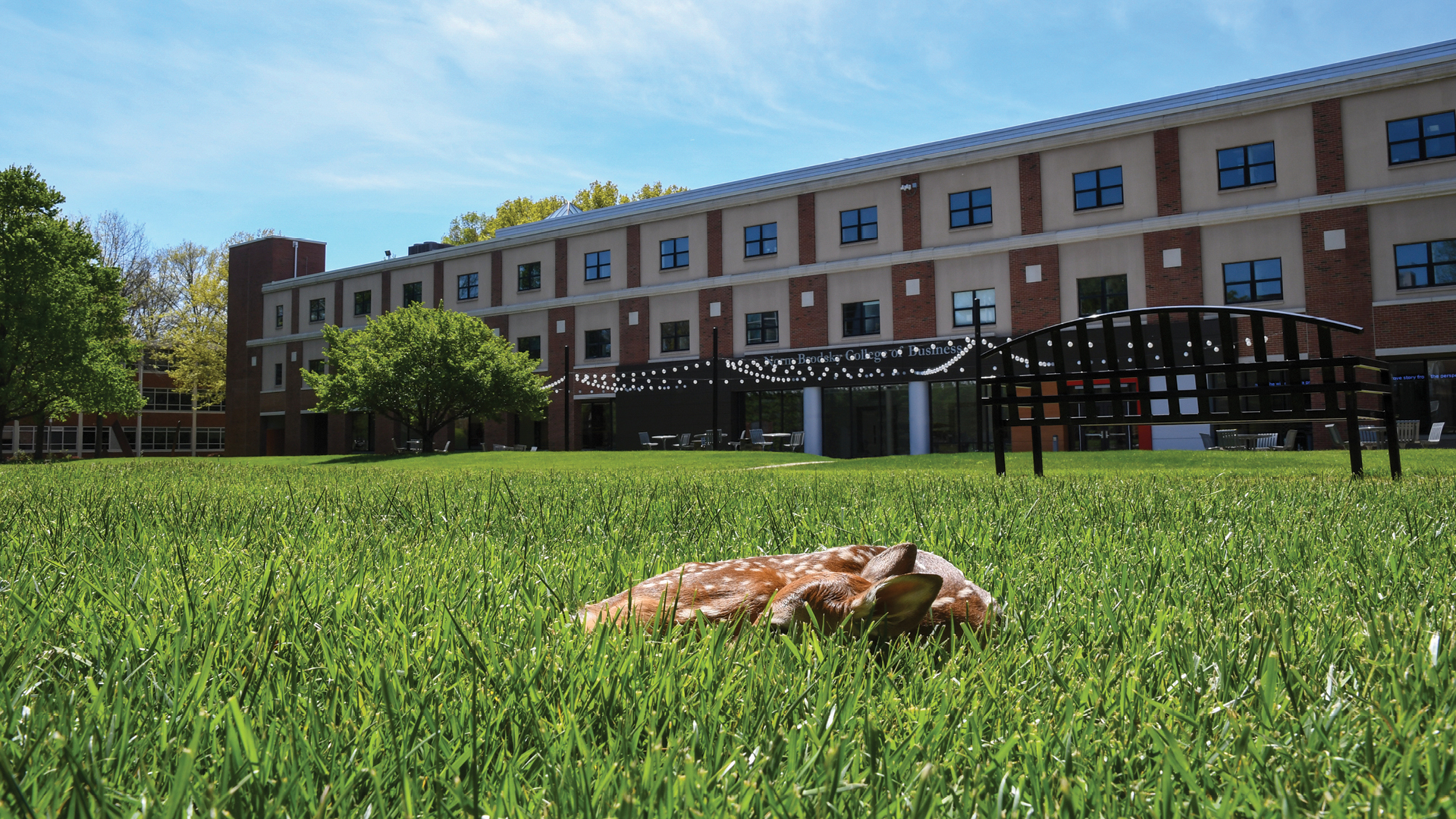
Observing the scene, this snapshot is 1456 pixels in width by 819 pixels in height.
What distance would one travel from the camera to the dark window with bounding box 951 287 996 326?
34469 millimetres

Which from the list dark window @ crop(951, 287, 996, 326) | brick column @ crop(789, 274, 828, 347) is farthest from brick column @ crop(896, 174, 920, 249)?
brick column @ crop(789, 274, 828, 347)

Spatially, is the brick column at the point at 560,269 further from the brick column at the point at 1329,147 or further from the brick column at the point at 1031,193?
the brick column at the point at 1329,147

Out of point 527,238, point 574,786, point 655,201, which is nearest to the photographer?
point 574,786

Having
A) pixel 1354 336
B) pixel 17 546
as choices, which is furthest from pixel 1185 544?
pixel 1354 336

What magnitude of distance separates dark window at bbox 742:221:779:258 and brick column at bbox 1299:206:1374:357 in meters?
19.9

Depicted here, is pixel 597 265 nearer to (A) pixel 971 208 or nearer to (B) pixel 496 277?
(B) pixel 496 277

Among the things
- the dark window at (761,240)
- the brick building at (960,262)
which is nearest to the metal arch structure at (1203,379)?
the brick building at (960,262)

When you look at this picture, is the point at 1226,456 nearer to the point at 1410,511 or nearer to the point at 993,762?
the point at 1410,511

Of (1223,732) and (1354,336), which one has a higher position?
(1354,336)

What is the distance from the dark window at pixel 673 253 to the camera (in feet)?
136

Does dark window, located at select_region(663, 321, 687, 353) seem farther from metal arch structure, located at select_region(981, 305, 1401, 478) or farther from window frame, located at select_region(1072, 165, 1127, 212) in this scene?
metal arch structure, located at select_region(981, 305, 1401, 478)

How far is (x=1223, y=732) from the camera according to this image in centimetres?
142

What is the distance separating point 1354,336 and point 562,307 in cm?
3271

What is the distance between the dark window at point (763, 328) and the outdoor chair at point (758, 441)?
14.1ft
